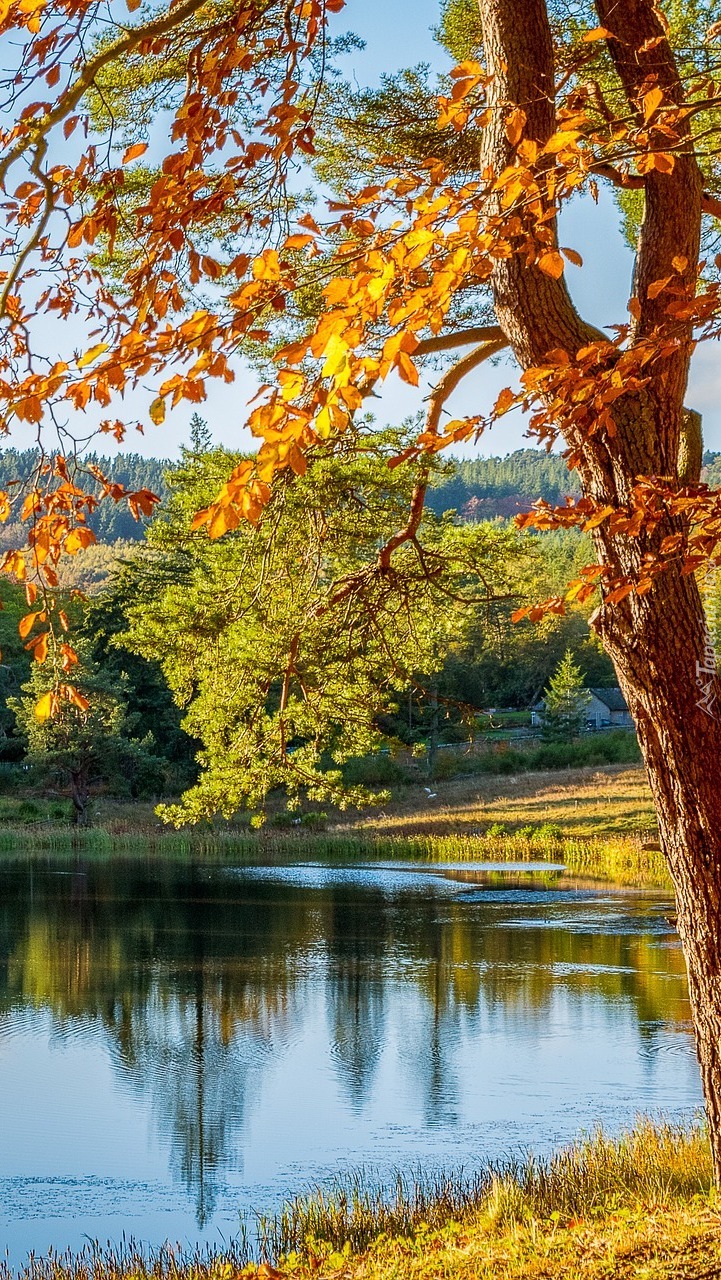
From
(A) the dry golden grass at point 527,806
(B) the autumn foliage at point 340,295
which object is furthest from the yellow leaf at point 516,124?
(A) the dry golden grass at point 527,806

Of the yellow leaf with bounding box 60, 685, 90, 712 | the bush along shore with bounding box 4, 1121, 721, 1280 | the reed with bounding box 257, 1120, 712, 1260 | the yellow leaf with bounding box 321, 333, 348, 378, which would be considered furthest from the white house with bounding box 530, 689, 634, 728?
the yellow leaf with bounding box 321, 333, 348, 378

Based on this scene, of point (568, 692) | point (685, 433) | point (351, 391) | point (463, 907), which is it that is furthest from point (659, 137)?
point (568, 692)

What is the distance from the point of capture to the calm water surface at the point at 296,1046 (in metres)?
8.88

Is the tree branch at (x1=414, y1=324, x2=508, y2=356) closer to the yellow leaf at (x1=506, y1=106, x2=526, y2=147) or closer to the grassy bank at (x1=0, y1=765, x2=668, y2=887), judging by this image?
the yellow leaf at (x1=506, y1=106, x2=526, y2=147)

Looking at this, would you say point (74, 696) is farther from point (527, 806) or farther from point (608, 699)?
point (608, 699)

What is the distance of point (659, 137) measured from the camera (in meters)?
3.31

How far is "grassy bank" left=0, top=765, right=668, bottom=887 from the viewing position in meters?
29.1

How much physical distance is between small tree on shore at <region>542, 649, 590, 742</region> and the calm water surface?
25.2 metres

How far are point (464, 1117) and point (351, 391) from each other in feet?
29.8

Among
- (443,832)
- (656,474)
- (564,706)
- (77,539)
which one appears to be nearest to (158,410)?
(77,539)

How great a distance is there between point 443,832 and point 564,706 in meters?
15.7

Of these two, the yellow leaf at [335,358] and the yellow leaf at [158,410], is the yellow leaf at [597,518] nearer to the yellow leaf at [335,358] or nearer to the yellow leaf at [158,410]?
the yellow leaf at [158,410]

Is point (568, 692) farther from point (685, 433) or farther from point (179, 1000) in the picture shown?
point (685, 433)

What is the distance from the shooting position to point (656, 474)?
387 cm
